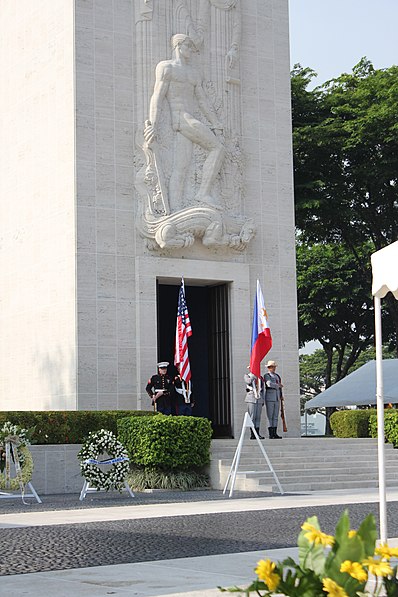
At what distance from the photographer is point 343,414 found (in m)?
26.1

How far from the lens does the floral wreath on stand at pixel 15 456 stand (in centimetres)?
1770

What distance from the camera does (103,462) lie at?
18172mm

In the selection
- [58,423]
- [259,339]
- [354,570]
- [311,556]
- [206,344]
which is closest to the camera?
[354,570]

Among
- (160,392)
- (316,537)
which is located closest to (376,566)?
(316,537)

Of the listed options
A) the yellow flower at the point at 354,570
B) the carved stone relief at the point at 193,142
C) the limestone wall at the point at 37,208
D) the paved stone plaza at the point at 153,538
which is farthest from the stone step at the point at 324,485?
the yellow flower at the point at 354,570

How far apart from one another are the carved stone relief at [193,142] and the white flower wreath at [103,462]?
7.20 m

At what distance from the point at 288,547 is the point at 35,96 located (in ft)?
62.5

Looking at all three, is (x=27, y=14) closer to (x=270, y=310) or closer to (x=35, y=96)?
(x=35, y=96)

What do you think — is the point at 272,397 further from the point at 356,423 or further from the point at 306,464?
the point at 306,464

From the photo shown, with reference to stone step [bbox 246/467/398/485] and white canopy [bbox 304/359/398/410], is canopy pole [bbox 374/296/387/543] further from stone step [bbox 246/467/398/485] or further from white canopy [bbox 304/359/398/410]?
white canopy [bbox 304/359/398/410]

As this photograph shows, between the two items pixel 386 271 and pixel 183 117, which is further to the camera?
pixel 183 117

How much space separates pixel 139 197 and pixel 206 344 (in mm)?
4486

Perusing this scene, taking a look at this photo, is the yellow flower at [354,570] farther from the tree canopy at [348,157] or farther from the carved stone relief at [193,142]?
the tree canopy at [348,157]

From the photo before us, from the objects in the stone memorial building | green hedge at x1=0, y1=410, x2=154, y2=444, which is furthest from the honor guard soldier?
→ green hedge at x1=0, y1=410, x2=154, y2=444
